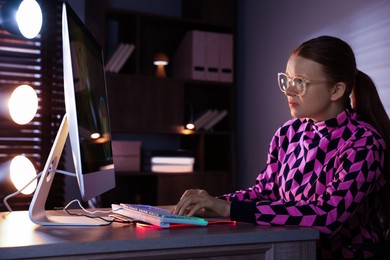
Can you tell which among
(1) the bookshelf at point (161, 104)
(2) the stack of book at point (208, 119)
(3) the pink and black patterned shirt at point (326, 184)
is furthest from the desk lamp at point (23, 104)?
(2) the stack of book at point (208, 119)

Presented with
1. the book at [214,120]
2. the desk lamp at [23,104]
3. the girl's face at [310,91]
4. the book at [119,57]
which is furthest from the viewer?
the book at [214,120]

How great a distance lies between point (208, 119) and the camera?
3.84 metres

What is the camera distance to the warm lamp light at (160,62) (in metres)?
3.72

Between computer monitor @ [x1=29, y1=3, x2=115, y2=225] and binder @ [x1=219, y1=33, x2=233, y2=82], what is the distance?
2.37 metres

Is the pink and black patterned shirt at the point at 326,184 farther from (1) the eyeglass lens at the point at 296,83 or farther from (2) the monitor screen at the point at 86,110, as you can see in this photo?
(2) the monitor screen at the point at 86,110

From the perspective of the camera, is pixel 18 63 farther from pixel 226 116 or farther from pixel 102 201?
pixel 226 116

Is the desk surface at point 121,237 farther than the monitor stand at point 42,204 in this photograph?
No

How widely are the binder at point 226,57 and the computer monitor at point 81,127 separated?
237 centimetres

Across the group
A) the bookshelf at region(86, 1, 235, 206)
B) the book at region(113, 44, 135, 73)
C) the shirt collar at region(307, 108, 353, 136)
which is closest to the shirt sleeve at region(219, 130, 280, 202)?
the shirt collar at region(307, 108, 353, 136)

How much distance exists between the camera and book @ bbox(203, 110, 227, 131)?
3.84m

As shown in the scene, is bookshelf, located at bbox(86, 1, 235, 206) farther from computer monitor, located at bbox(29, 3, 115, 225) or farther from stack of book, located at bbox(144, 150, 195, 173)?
computer monitor, located at bbox(29, 3, 115, 225)

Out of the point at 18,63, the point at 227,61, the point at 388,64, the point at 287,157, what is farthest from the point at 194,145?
the point at 287,157

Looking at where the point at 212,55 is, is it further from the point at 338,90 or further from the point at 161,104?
the point at 338,90

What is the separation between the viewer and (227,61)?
3893 millimetres
